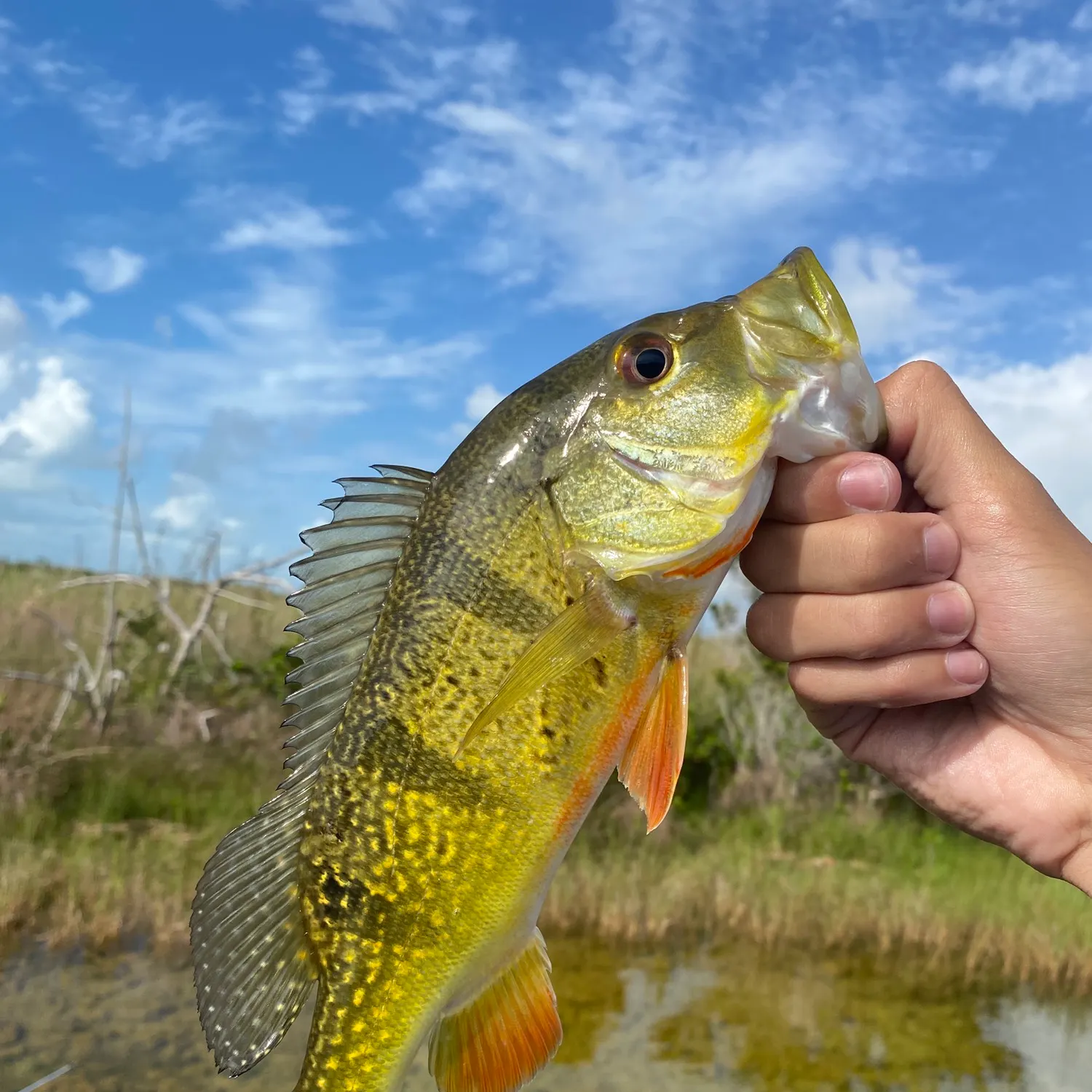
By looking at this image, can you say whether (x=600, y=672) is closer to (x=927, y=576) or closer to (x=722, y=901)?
(x=927, y=576)

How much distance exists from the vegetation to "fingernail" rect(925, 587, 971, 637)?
5806 millimetres

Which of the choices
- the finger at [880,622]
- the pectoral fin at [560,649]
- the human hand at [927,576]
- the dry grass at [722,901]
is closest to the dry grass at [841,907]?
the dry grass at [722,901]

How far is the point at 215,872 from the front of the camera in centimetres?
208

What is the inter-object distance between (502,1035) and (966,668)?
1421mm

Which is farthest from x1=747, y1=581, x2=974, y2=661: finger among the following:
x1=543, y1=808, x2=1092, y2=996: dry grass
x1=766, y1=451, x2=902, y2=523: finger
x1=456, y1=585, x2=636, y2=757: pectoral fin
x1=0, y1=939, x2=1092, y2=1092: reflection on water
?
x1=543, y1=808, x2=1092, y2=996: dry grass

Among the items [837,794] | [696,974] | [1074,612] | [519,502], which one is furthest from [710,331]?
[837,794]

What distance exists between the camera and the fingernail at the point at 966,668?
2332 millimetres

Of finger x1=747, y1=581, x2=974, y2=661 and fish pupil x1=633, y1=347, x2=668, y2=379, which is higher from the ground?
fish pupil x1=633, y1=347, x2=668, y2=379

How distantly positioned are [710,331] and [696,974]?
Result: 6.33 m

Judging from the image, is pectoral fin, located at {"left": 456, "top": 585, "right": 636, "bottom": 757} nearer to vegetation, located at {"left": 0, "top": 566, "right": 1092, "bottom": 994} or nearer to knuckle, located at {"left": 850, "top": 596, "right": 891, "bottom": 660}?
knuckle, located at {"left": 850, "top": 596, "right": 891, "bottom": 660}

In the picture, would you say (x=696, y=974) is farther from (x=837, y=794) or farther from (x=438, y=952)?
(x=438, y=952)

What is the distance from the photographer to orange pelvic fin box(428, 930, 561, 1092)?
1.99 meters

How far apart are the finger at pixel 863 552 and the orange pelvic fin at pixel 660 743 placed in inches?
20.9

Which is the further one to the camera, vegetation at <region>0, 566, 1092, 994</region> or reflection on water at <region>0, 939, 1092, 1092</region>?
vegetation at <region>0, 566, 1092, 994</region>
